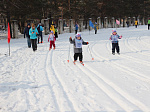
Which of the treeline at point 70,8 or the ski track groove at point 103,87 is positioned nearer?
the ski track groove at point 103,87

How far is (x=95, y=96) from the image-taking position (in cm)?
543

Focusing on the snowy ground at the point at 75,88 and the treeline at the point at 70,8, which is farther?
the treeline at the point at 70,8

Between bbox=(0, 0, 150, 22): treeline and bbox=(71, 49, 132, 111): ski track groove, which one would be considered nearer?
bbox=(71, 49, 132, 111): ski track groove

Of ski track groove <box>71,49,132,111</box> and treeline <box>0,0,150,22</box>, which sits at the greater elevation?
treeline <box>0,0,150,22</box>

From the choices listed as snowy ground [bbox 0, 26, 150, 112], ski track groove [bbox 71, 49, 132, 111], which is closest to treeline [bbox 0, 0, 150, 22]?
snowy ground [bbox 0, 26, 150, 112]

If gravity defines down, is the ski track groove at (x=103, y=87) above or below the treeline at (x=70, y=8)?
below

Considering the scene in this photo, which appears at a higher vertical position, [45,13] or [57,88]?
[45,13]

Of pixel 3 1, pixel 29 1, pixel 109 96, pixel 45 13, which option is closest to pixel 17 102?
pixel 109 96

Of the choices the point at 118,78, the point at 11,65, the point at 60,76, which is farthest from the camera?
the point at 11,65

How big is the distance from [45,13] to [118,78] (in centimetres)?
3185

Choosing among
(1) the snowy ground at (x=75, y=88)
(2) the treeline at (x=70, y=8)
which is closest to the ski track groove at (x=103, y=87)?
(1) the snowy ground at (x=75, y=88)

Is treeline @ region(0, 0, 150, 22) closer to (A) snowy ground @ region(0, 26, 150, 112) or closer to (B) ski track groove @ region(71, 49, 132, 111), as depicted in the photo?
(A) snowy ground @ region(0, 26, 150, 112)

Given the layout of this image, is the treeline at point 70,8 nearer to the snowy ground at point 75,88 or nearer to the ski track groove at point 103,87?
the snowy ground at point 75,88

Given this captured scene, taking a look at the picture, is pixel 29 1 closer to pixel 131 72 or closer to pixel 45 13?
pixel 45 13
